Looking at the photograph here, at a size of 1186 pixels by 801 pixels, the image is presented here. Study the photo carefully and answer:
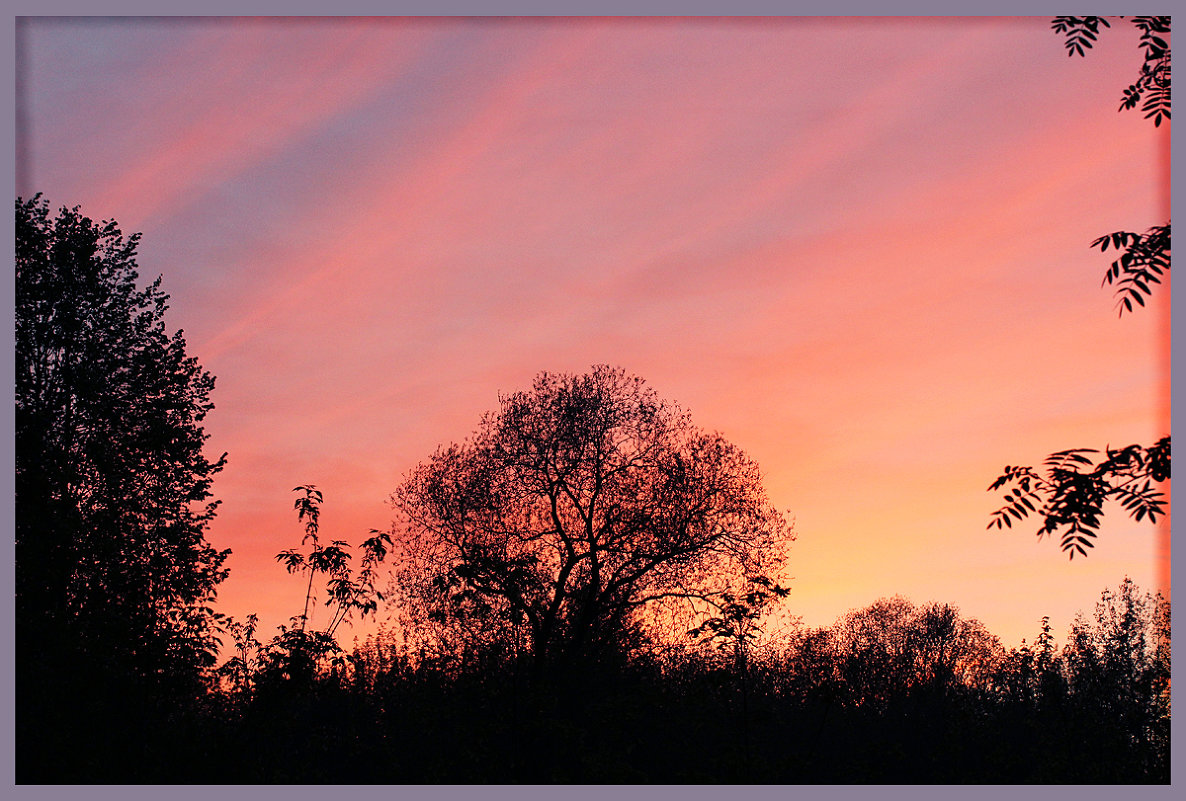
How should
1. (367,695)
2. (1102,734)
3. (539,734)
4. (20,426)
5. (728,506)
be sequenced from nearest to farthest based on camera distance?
(20,426) → (1102,734) → (539,734) → (728,506) → (367,695)

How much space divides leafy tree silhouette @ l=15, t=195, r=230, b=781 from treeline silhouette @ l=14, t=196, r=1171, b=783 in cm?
6

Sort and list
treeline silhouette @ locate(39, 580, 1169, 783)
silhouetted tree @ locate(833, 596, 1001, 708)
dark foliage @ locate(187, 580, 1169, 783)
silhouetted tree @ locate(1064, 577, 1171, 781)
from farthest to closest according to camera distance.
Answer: silhouetted tree @ locate(833, 596, 1001, 708), silhouetted tree @ locate(1064, 577, 1171, 781), dark foliage @ locate(187, 580, 1169, 783), treeline silhouette @ locate(39, 580, 1169, 783)

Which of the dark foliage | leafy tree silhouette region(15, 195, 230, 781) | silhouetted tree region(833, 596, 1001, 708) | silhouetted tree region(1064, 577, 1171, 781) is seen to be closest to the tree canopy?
leafy tree silhouette region(15, 195, 230, 781)

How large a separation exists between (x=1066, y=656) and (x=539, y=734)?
20.7 meters

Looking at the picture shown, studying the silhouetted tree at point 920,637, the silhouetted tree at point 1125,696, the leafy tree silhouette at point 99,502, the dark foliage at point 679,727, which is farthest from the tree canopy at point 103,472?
the silhouetted tree at point 920,637

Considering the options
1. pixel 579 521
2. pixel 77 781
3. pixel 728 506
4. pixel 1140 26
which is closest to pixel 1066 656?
pixel 728 506

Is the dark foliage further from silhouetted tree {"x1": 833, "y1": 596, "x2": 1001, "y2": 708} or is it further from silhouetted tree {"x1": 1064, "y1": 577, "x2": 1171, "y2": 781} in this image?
silhouetted tree {"x1": 833, "y1": 596, "x2": 1001, "y2": 708}

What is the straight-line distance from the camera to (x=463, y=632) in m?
31.7

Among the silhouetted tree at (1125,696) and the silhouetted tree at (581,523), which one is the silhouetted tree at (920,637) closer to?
the silhouetted tree at (1125,696)

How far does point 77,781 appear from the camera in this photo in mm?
16656

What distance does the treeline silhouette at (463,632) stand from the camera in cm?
1778

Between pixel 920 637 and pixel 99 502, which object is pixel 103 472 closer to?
pixel 99 502

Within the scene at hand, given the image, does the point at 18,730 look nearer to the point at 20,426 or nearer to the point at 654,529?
the point at 20,426

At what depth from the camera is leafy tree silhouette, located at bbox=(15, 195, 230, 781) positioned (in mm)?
18500
